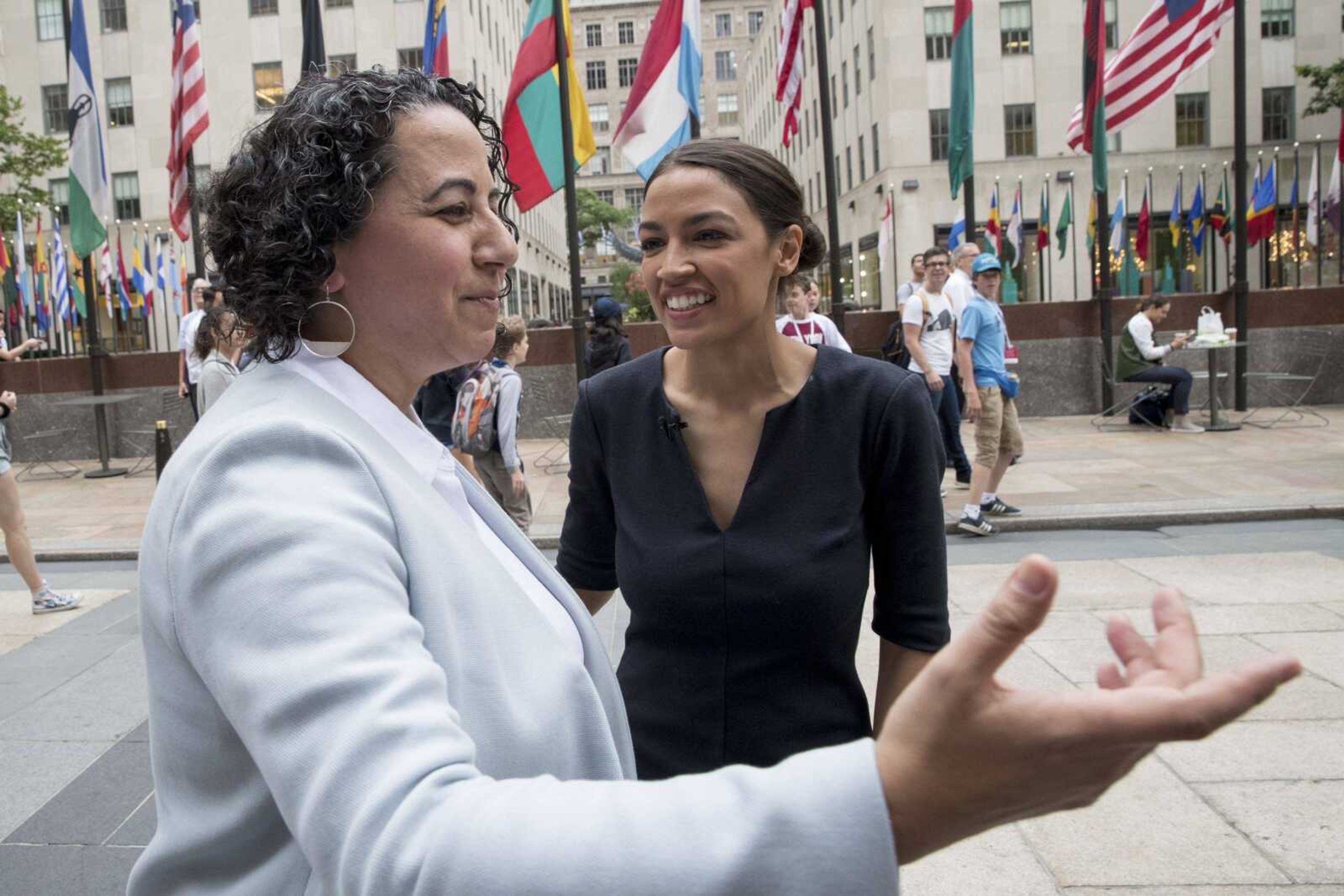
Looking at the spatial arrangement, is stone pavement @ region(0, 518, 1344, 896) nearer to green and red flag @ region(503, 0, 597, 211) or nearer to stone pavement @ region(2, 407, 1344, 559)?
stone pavement @ region(2, 407, 1344, 559)

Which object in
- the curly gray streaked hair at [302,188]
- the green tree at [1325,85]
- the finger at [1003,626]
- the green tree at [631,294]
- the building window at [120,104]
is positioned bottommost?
the finger at [1003,626]

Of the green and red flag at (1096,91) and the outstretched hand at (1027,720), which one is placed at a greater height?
the green and red flag at (1096,91)

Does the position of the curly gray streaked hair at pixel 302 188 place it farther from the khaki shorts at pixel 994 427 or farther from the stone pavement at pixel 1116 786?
the khaki shorts at pixel 994 427

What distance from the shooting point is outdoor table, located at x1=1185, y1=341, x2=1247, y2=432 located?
12.5m

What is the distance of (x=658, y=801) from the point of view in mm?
744

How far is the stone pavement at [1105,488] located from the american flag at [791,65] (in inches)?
181

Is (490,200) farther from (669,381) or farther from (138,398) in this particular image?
(138,398)

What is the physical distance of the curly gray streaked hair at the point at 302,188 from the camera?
4.12 ft

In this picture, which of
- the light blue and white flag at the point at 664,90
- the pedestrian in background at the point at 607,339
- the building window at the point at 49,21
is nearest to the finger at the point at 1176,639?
the pedestrian in background at the point at 607,339

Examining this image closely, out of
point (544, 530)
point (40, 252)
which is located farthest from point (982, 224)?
point (544, 530)

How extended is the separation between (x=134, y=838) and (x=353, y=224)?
2996mm

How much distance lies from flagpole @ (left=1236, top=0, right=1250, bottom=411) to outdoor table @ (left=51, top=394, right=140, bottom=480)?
1405 cm

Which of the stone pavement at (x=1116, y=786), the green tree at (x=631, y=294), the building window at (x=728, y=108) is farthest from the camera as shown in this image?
the building window at (x=728, y=108)

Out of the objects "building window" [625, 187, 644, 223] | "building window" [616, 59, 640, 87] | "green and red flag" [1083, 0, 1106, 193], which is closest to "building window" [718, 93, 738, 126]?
"building window" [616, 59, 640, 87]
